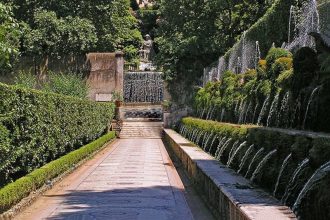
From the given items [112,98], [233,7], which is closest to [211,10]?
[233,7]

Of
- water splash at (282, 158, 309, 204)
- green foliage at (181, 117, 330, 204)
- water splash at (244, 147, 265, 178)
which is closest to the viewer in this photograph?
green foliage at (181, 117, 330, 204)

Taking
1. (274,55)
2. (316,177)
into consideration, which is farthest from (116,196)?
(274,55)

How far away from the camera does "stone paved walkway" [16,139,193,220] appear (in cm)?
804

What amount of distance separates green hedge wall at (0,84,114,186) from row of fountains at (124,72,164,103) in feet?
91.4

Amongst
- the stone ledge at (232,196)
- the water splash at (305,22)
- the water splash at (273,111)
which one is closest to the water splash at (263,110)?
the water splash at (273,111)

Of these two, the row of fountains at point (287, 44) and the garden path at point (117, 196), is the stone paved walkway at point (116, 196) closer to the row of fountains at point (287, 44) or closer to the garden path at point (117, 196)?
the garden path at point (117, 196)

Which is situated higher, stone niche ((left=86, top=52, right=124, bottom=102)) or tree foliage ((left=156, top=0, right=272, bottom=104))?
tree foliage ((left=156, top=0, right=272, bottom=104))

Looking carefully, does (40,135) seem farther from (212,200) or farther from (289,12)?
(289,12)

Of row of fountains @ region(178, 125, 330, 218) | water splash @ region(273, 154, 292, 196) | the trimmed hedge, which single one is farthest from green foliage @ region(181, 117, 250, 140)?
the trimmed hedge

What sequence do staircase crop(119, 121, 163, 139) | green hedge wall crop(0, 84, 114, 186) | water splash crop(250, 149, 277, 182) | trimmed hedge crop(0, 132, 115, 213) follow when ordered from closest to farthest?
water splash crop(250, 149, 277, 182) → trimmed hedge crop(0, 132, 115, 213) → green hedge wall crop(0, 84, 114, 186) → staircase crop(119, 121, 163, 139)

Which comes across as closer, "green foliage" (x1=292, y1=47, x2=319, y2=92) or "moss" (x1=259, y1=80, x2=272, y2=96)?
"green foliage" (x1=292, y1=47, x2=319, y2=92)

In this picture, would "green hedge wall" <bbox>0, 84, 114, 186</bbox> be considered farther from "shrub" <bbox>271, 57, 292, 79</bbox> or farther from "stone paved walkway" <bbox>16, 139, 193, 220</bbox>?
"shrub" <bbox>271, 57, 292, 79</bbox>

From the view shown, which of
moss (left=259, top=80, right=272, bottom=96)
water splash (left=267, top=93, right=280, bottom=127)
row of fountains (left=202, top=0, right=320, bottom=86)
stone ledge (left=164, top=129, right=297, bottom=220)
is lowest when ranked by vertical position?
stone ledge (left=164, top=129, right=297, bottom=220)

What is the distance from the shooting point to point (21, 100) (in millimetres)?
9375
